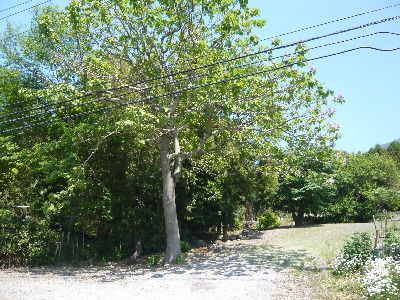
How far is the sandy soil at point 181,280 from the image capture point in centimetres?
1012

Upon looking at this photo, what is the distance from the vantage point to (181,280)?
11594 millimetres

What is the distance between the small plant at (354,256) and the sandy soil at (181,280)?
988 mm

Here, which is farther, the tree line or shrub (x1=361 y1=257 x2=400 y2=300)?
the tree line

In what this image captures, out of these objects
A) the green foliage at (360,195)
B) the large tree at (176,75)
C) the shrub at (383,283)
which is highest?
the large tree at (176,75)

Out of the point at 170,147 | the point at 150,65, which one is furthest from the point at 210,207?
the point at 150,65

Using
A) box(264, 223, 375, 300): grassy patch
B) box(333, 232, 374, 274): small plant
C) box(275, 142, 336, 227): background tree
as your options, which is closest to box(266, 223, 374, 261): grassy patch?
box(264, 223, 375, 300): grassy patch

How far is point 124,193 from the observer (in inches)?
680

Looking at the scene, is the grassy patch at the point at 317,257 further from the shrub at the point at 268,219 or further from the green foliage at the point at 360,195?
the shrub at the point at 268,219

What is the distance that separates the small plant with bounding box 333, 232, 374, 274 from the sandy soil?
3.24 ft

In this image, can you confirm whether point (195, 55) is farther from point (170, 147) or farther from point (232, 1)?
point (170, 147)

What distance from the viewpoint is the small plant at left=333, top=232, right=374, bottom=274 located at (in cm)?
1029

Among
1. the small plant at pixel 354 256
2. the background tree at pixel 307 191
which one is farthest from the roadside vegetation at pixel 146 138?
the background tree at pixel 307 191

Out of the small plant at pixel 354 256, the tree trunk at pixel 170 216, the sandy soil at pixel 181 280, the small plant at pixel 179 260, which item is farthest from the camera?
the tree trunk at pixel 170 216

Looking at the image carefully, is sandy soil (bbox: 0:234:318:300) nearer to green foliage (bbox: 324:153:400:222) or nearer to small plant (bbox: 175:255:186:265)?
small plant (bbox: 175:255:186:265)
